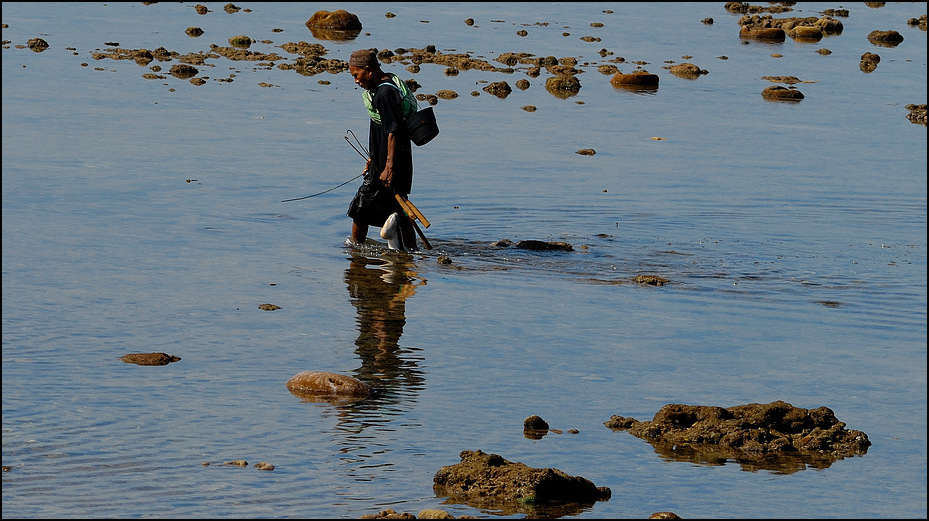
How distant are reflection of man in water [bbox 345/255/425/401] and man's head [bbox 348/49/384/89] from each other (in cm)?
156

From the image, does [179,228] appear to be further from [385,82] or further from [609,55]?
[609,55]

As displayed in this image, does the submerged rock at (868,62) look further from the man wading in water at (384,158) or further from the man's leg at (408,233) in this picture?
the man wading in water at (384,158)

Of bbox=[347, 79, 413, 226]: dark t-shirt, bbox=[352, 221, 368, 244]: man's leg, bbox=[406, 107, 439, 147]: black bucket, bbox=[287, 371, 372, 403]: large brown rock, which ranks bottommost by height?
bbox=[287, 371, 372, 403]: large brown rock

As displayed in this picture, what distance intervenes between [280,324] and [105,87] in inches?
450

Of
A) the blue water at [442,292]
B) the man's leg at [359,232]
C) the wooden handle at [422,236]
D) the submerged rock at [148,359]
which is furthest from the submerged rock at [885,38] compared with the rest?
the submerged rock at [148,359]

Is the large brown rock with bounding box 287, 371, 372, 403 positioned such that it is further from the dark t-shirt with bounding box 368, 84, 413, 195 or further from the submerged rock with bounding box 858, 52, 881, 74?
the submerged rock with bounding box 858, 52, 881, 74

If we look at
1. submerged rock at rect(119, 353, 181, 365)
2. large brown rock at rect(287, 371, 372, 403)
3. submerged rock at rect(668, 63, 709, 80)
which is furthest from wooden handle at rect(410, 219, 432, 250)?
Answer: submerged rock at rect(668, 63, 709, 80)

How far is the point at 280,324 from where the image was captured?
8.95 m

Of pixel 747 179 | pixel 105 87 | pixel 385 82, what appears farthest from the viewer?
pixel 105 87

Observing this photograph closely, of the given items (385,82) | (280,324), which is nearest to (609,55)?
(385,82)

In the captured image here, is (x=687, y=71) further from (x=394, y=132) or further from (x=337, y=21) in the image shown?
(x=394, y=132)

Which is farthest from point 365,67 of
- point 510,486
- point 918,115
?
point 918,115

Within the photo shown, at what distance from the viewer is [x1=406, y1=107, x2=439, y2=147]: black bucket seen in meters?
10.9

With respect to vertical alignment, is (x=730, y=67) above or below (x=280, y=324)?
above
